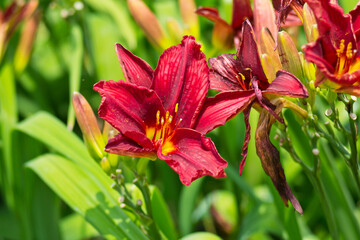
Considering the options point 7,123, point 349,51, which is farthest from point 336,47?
point 7,123

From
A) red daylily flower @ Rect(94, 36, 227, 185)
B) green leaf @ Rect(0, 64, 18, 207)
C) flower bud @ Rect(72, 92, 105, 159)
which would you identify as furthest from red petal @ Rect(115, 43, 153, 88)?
green leaf @ Rect(0, 64, 18, 207)

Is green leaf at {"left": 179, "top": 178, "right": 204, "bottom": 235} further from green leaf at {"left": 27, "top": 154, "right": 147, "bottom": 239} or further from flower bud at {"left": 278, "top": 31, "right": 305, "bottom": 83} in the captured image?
flower bud at {"left": 278, "top": 31, "right": 305, "bottom": 83}

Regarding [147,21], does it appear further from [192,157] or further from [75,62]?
[192,157]

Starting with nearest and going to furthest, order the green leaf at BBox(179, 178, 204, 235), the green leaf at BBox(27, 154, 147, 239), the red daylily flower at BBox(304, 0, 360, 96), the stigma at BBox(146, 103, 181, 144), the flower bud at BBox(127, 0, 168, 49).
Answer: the red daylily flower at BBox(304, 0, 360, 96)
the stigma at BBox(146, 103, 181, 144)
the green leaf at BBox(27, 154, 147, 239)
the flower bud at BBox(127, 0, 168, 49)
the green leaf at BBox(179, 178, 204, 235)

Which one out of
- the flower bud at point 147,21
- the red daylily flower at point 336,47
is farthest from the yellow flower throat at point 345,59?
the flower bud at point 147,21

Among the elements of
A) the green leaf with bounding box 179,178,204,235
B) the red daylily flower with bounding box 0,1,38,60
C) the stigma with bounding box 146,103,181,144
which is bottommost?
the green leaf with bounding box 179,178,204,235

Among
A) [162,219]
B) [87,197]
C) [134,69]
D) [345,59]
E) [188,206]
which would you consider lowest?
[188,206]
